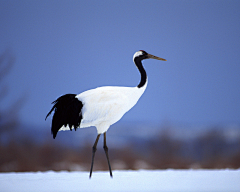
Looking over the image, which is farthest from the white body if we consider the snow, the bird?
the snow

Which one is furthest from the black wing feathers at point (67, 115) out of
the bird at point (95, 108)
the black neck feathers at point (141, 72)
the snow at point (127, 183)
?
the black neck feathers at point (141, 72)

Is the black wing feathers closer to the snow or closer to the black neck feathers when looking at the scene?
the snow

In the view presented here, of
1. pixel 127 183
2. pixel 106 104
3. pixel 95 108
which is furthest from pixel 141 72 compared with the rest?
pixel 127 183

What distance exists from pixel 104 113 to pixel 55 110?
68 centimetres

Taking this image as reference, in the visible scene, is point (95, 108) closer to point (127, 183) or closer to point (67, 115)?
Answer: point (67, 115)

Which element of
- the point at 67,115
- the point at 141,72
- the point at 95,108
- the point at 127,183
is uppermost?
the point at 141,72

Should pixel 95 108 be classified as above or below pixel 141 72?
below

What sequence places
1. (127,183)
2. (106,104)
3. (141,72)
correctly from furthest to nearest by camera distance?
1. (141,72)
2. (106,104)
3. (127,183)

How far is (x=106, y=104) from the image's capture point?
353 cm

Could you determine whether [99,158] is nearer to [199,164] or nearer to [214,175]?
[199,164]

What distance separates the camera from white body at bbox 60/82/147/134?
353 cm

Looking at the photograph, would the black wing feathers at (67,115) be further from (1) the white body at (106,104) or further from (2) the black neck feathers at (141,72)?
(2) the black neck feathers at (141,72)

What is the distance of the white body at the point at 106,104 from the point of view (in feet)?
11.6

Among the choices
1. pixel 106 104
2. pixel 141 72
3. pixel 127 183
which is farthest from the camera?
pixel 141 72
